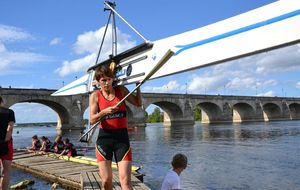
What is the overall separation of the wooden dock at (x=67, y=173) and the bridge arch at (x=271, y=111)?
105 meters

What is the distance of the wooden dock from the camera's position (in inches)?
390

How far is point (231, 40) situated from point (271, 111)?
12229 centimetres

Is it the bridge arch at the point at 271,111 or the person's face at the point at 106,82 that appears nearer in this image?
the person's face at the point at 106,82

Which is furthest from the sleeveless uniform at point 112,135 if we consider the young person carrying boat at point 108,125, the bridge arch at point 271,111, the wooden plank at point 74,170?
the bridge arch at point 271,111

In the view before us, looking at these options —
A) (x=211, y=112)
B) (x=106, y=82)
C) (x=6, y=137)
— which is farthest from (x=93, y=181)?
(x=211, y=112)

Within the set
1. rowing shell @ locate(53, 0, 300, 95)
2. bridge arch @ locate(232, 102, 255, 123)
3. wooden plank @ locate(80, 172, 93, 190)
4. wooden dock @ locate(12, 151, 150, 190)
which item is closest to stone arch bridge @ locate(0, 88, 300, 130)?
bridge arch @ locate(232, 102, 255, 123)

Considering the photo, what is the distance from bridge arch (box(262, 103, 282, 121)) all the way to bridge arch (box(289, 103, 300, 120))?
25.0 feet

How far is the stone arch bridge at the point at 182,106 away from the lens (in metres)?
61.8

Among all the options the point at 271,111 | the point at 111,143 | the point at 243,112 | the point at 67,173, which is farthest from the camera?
the point at 271,111

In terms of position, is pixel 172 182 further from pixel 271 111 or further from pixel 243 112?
pixel 271 111

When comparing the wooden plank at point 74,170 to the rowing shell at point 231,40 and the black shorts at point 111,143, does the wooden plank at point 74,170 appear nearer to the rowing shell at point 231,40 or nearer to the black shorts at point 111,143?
the black shorts at point 111,143

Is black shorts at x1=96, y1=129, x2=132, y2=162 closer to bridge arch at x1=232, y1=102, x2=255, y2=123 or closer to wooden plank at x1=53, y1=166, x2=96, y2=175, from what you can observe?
wooden plank at x1=53, y1=166, x2=96, y2=175

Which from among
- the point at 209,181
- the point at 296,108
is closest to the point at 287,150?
the point at 209,181

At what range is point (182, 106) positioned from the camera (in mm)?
88500
